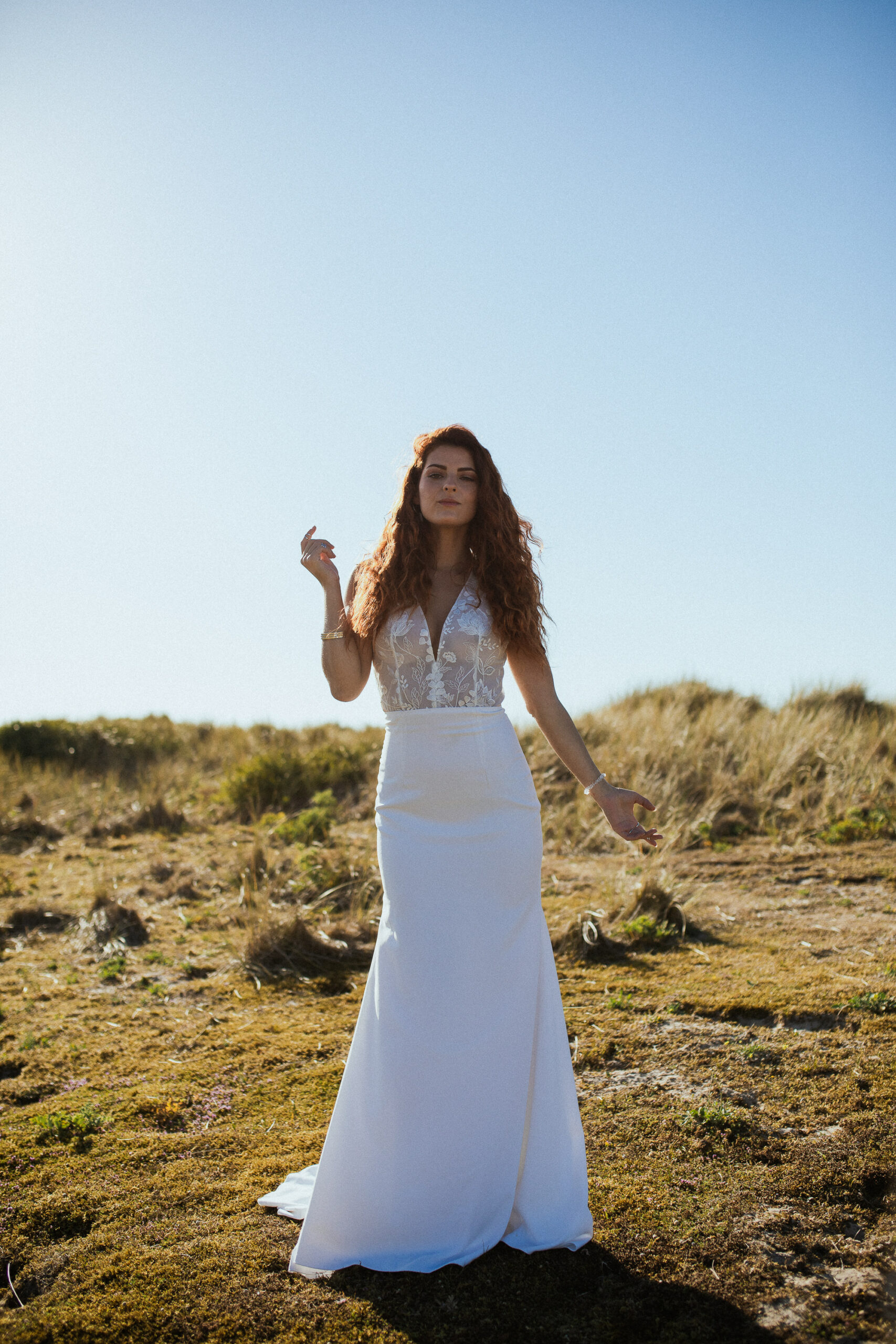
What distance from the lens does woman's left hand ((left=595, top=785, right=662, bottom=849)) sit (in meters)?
3.10

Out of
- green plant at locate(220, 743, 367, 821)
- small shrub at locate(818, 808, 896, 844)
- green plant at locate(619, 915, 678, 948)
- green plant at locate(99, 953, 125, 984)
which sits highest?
green plant at locate(220, 743, 367, 821)

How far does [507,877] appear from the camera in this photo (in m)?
2.93

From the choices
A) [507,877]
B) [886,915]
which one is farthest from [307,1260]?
[886,915]

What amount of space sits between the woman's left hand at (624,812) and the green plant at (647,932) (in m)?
2.79

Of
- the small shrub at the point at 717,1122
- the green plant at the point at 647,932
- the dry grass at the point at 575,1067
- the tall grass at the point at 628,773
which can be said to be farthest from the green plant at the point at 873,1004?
the tall grass at the point at 628,773

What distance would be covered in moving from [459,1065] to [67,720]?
14405 mm

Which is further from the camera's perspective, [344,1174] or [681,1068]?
[681,1068]

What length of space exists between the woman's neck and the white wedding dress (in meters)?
0.42

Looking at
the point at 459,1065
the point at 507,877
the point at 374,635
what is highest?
the point at 374,635

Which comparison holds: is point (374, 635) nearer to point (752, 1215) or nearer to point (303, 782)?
point (752, 1215)

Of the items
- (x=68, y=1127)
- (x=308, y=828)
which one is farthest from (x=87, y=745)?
(x=68, y=1127)

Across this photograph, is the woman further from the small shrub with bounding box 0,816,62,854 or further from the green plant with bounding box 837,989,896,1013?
the small shrub with bounding box 0,816,62,854

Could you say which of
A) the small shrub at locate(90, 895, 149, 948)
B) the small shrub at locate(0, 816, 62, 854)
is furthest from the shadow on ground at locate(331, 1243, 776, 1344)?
the small shrub at locate(0, 816, 62, 854)

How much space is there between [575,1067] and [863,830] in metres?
5.13
